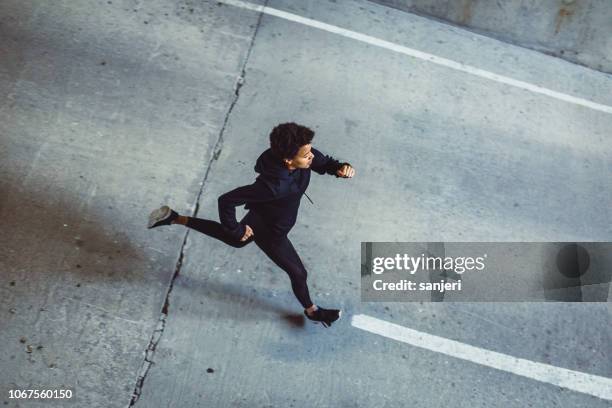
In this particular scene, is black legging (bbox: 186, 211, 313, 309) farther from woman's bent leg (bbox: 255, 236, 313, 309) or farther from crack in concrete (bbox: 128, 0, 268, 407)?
crack in concrete (bbox: 128, 0, 268, 407)

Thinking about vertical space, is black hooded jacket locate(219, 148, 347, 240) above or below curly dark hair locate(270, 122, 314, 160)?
below

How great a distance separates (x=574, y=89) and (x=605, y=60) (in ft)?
2.80

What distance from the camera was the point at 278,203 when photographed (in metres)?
4.35

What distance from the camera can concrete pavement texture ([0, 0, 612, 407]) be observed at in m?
4.91

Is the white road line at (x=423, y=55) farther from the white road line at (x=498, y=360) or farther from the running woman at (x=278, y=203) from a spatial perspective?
the white road line at (x=498, y=360)

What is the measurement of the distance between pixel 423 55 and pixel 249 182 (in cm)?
318

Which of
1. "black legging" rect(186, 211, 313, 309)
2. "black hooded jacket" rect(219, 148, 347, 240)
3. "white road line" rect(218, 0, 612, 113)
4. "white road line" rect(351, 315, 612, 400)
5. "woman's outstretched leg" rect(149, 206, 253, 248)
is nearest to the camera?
"black hooded jacket" rect(219, 148, 347, 240)

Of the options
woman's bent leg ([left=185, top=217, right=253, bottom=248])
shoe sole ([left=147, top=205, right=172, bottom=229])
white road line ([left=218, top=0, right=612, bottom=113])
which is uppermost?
white road line ([left=218, top=0, right=612, bottom=113])

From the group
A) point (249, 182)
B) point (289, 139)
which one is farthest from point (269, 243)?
point (249, 182)

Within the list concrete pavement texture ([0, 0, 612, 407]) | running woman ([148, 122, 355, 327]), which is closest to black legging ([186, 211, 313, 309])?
running woman ([148, 122, 355, 327])

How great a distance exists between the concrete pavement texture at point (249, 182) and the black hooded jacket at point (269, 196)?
3.73 feet

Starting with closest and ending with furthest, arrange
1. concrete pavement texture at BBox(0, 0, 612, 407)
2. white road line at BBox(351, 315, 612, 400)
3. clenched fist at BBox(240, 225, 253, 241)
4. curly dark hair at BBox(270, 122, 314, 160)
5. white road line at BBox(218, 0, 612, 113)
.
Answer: curly dark hair at BBox(270, 122, 314, 160) → clenched fist at BBox(240, 225, 253, 241) → concrete pavement texture at BBox(0, 0, 612, 407) → white road line at BBox(351, 315, 612, 400) → white road line at BBox(218, 0, 612, 113)

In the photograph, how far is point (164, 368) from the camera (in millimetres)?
4801

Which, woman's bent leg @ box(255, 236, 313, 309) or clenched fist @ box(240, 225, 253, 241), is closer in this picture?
clenched fist @ box(240, 225, 253, 241)
